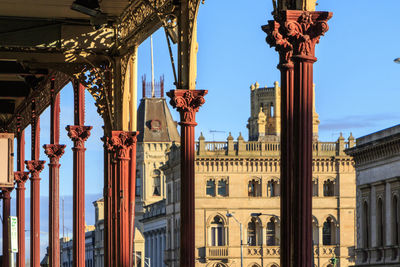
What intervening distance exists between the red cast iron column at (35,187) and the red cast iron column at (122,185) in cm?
814

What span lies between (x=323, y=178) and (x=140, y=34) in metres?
93.5

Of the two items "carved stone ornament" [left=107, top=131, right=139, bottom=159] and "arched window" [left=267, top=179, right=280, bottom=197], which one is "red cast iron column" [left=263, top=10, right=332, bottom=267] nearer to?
"carved stone ornament" [left=107, top=131, right=139, bottom=159]

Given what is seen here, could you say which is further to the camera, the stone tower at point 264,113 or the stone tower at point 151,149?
the stone tower at point 151,149

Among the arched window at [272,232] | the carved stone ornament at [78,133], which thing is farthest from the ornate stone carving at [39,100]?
the arched window at [272,232]

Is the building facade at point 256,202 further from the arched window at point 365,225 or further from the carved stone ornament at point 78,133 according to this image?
the carved stone ornament at point 78,133

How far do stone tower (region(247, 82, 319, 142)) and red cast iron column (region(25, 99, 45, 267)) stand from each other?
10137 cm

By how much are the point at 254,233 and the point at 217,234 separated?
382 centimetres

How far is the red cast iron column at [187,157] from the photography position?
1880 cm

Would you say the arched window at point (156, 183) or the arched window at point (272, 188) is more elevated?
the arched window at point (156, 183)

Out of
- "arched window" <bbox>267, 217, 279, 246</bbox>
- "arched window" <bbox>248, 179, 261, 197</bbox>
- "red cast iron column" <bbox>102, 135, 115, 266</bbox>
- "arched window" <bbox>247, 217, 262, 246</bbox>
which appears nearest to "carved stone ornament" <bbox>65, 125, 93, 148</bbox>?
"red cast iron column" <bbox>102, 135, 115, 266</bbox>

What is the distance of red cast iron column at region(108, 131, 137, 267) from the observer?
79.3ft

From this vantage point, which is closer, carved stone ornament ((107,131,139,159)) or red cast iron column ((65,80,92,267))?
carved stone ornament ((107,131,139,159))

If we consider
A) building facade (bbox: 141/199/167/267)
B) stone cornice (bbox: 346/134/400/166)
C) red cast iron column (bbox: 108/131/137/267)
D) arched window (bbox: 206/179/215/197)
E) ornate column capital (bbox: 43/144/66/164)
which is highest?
stone cornice (bbox: 346/134/400/166)

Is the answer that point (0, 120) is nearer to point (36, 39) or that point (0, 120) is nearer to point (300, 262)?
point (36, 39)
